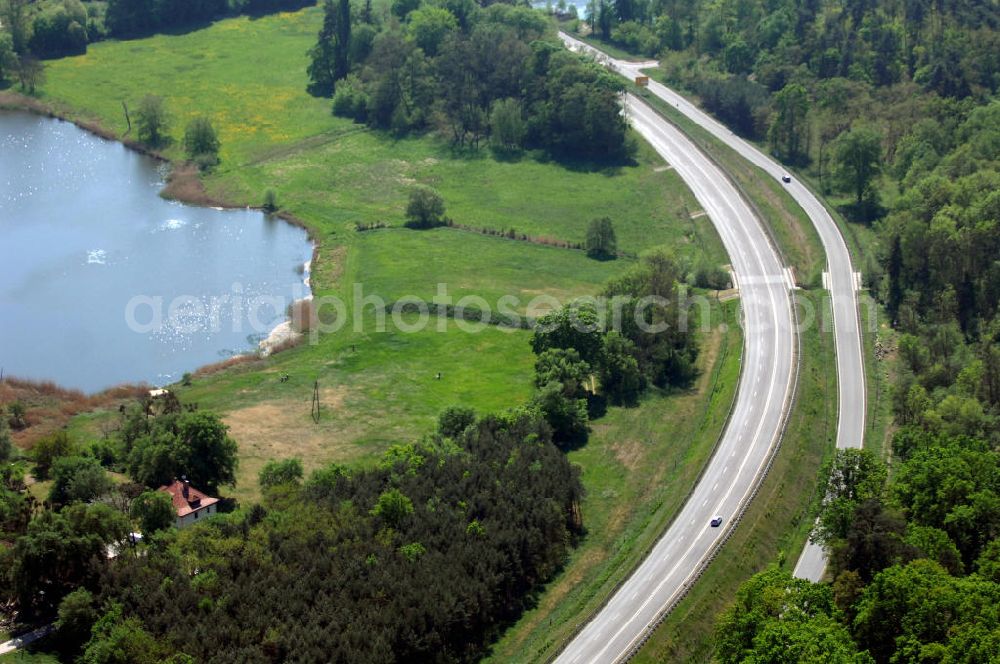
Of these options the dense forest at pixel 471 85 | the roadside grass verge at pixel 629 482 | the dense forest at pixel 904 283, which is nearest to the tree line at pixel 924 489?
the dense forest at pixel 904 283

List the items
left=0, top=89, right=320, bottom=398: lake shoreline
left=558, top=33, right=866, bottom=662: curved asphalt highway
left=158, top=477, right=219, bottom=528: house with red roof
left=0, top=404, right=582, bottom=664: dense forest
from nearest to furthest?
left=0, top=404, right=582, bottom=664: dense forest, left=558, top=33, right=866, bottom=662: curved asphalt highway, left=158, top=477, right=219, bottom=528: house with red roof, left=0, top=89, right=320, bottom=398: lake shoreline

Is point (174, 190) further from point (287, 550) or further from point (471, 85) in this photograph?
point (287, 550)

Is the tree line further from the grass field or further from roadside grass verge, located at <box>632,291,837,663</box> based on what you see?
the grass field

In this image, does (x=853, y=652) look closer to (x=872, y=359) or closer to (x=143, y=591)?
(x=143, y=591)

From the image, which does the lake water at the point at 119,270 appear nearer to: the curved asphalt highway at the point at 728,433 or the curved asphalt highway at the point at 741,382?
the curved asphalt highway at the point at 728,433

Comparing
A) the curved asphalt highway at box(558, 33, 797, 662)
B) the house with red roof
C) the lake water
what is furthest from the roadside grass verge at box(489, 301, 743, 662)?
the lake water

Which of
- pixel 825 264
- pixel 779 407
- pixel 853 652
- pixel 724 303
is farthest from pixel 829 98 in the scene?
pixel 853 652
